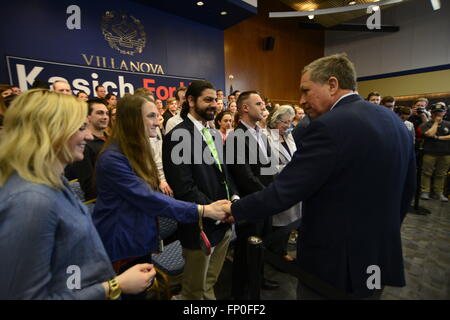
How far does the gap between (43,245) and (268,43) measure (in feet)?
34.3

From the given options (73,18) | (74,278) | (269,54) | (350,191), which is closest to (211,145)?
(350,191)

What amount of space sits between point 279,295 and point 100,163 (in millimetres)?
1906

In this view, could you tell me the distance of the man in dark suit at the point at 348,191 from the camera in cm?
94

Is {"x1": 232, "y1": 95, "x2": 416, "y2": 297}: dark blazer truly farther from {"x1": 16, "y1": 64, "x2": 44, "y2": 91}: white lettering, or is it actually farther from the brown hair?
{"x1": 16, "y1": 64, "x2": 44, "y2": 91}: white lettering

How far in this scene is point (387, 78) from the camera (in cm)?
1084

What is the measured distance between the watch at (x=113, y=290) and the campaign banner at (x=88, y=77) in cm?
521

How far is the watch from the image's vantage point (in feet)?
2.75

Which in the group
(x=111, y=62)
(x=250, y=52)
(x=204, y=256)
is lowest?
(x=204, y=256)

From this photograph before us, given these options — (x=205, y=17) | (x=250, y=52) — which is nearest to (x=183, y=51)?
(x=205, y=17)

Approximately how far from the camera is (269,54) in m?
9.93

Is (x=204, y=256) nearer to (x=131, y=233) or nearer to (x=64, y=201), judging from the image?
(x=131, y=233)

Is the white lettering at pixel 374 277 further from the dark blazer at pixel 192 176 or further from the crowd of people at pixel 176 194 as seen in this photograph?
the dark blazer at pixel 192 176

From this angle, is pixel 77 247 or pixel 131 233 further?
pixel 131 233
